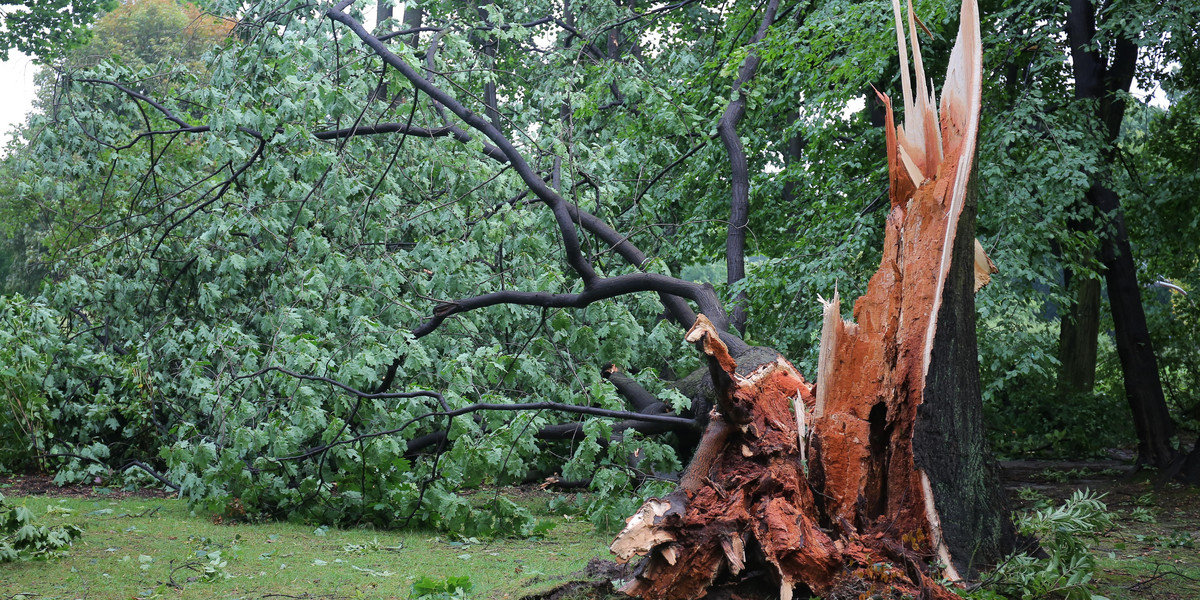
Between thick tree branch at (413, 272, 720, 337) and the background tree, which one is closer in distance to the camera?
the background tree

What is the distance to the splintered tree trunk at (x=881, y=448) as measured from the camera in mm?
3014

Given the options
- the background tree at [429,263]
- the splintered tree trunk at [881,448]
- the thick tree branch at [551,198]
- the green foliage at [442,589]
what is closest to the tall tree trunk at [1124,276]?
the background tree at [429,263]

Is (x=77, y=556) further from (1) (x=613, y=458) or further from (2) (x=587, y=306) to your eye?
(2) (x=587, y=306)

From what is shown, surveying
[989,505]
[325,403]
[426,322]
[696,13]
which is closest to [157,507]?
[325,403]

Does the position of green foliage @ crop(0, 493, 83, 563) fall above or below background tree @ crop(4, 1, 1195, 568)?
below

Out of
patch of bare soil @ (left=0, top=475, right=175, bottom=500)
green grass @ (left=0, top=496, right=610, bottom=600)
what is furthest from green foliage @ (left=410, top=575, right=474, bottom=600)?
patch of bare soil @ (left=0, top=475, right=175, bottom=500)

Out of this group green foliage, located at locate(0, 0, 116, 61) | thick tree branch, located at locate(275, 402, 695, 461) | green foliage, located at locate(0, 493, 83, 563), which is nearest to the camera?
green foliage, located at locate(0, 493, 83, 563)

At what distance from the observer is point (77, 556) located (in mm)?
4164

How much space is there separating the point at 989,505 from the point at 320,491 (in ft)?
12.6

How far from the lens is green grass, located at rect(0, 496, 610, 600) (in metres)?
3.63

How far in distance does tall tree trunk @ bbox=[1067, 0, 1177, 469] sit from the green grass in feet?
16.7

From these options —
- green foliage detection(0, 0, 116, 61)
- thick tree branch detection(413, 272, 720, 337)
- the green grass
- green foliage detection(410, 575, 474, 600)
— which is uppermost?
green foliage detection(0, 0, 116, 61)

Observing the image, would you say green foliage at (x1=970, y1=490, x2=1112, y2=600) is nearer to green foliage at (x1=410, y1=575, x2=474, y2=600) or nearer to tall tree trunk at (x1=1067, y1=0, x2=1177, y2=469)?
green foliage at (x1=410, y1=575, x2=474, y2=600)

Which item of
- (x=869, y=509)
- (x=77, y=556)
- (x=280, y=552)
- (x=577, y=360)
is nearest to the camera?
(x=869, y=509)
